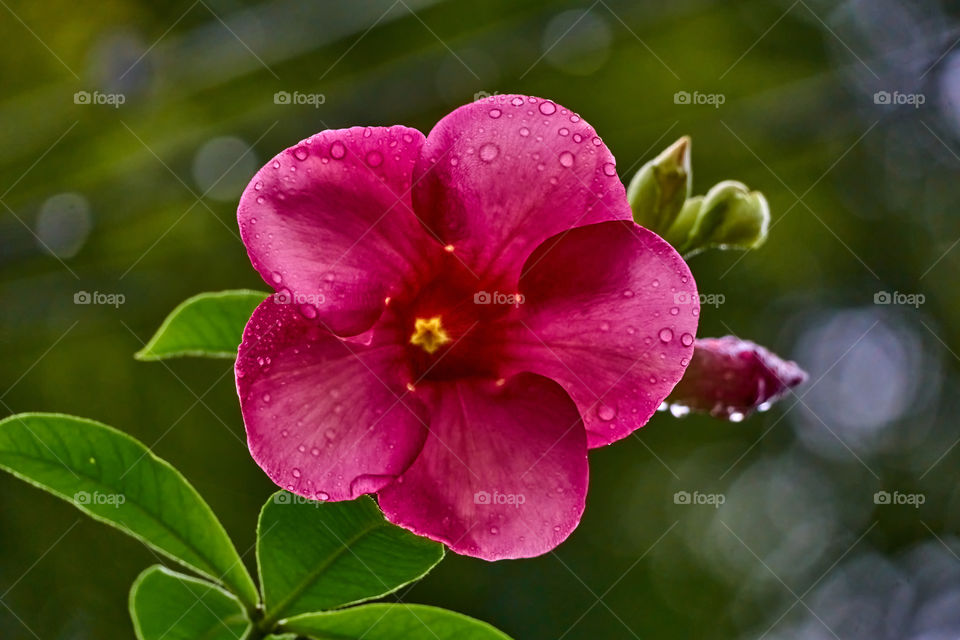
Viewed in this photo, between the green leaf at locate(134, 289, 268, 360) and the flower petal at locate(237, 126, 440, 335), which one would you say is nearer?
the flower petal at locate(237, 126, 440, 335)

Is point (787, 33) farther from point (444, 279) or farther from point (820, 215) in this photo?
point (444, 279)

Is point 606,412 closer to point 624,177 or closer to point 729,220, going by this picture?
point 729,220

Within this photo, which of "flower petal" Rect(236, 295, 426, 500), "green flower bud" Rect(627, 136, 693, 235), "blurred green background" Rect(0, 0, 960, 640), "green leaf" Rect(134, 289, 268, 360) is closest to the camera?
"flower petal" Rect(236, 295, 426, 500)

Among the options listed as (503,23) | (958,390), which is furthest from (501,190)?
(958,390)

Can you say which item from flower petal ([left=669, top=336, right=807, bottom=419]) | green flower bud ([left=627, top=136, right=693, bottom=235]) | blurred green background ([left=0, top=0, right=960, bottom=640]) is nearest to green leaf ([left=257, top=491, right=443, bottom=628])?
flower petal ([left=669, top=336, right=807, bottom=419])

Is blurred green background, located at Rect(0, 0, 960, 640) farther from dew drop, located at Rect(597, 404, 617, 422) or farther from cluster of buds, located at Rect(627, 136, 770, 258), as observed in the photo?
dew drop, located at Rect(597, 404, 617, 422)

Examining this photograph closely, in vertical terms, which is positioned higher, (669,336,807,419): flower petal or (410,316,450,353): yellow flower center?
(410,316,450,353): yellow flower center
